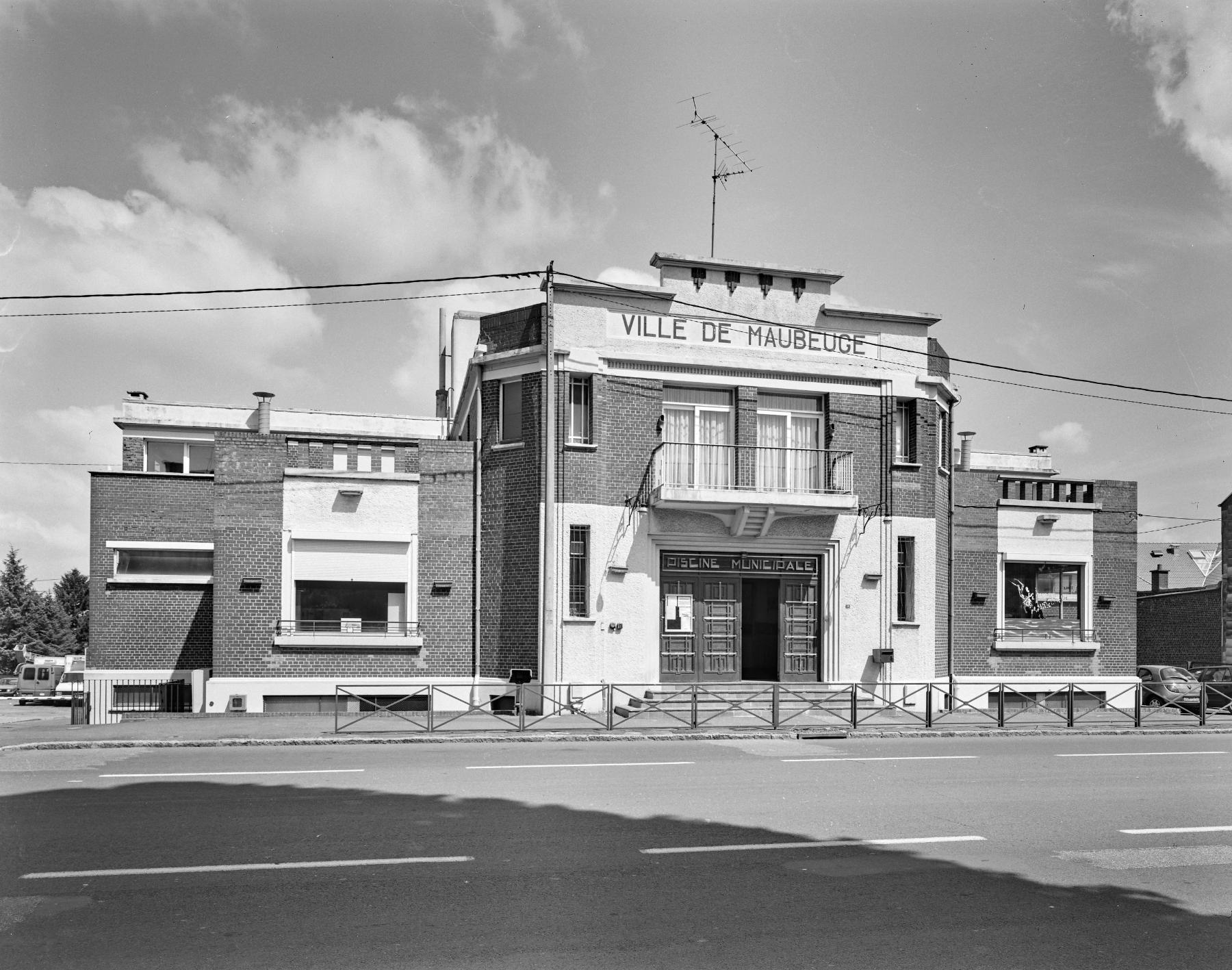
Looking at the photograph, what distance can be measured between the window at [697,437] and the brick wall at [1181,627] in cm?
2354

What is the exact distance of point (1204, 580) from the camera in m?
51.4

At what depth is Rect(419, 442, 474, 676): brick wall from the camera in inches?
882

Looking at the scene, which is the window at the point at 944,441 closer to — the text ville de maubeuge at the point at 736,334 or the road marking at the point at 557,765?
the text ville de maubeuge at the point at 736,334

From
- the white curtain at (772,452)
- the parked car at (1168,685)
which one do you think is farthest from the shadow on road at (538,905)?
the parked car at (1168,685)

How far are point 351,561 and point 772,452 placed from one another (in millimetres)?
9215

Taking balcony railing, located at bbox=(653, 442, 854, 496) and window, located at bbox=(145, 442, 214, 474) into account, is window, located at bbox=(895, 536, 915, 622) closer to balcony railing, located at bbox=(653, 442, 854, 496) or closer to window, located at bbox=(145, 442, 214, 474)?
balcony railing, located at bbox=(653, 442, 854, 496)

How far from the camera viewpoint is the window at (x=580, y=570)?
21.8 metres

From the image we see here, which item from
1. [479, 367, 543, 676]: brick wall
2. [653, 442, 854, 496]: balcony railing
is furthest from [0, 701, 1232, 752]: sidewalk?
[653, 442, 854, 496]: balcony railing

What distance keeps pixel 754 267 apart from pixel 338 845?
55.2 ft

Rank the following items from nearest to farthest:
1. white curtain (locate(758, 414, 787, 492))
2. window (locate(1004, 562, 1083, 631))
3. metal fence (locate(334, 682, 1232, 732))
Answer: metal fence (locate(334, 682, 1232, 732)) → white curtain (locate(758, 414, 787, 492)) → window (locate(1004, 562, 1083, 631))

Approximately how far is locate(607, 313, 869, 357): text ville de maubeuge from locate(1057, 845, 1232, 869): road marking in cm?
1503

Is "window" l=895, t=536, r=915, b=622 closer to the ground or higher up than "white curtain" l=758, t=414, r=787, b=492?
closer to the ground

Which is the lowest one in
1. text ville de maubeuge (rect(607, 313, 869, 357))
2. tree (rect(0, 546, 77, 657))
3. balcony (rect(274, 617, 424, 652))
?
tree (rect(0, 546, 77, 657))

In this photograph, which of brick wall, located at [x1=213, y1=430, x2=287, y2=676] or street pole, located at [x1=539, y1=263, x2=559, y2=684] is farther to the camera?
brick wall, located at [x1=213, y1=430, x2=287, y2=676]
